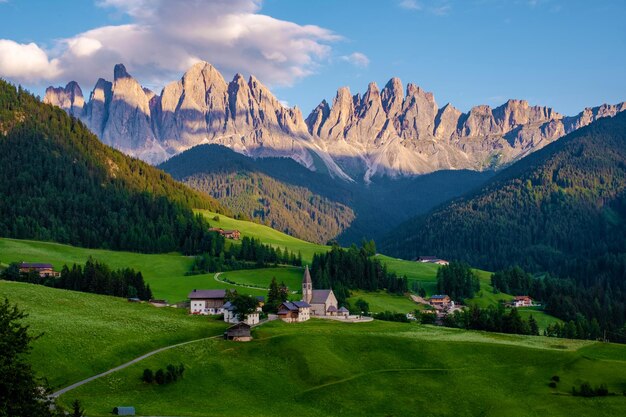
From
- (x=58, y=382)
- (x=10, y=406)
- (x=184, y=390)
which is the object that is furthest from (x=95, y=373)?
(x=10, y=406)

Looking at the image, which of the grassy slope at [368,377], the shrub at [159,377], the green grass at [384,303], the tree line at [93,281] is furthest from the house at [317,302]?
the shrub at [159,377]

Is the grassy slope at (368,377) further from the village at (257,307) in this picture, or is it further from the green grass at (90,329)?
the village at (257,307)

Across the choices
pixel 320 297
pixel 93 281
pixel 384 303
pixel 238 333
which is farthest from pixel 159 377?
pixel 384 303

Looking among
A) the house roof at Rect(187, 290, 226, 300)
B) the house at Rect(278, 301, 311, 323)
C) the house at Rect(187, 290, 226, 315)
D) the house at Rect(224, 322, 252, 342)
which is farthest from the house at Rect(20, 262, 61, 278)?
the house at Rect(224, 322, 252, 342)

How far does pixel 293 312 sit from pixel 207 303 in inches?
822

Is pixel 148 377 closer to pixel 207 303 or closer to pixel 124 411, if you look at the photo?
pixel 124 411

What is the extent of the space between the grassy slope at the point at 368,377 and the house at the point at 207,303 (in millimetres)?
30113

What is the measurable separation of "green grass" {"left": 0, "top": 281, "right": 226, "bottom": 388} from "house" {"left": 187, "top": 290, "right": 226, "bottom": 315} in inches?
237

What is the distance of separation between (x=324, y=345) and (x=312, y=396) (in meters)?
18.4

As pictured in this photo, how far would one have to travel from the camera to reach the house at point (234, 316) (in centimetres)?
12910

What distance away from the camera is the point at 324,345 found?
110062 mm

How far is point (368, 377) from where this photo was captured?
9875 centimetres

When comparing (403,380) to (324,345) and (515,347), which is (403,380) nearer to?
(324,345)

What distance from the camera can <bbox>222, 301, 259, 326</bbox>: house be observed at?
129m
